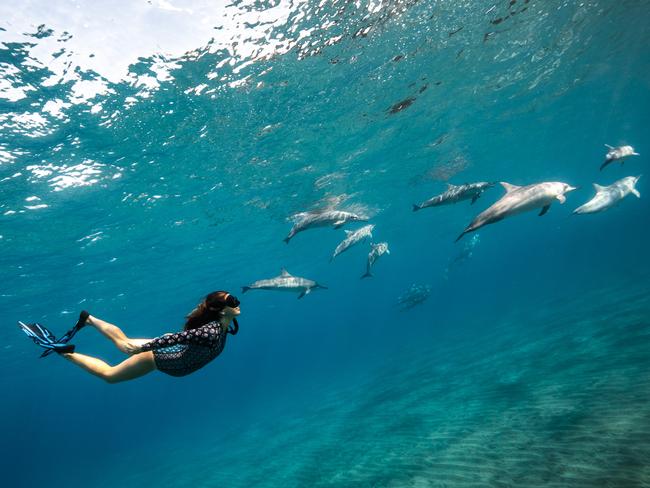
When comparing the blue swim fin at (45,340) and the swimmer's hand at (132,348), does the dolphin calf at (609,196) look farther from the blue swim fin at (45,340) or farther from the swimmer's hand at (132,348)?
the blue swim fin at (45,340)

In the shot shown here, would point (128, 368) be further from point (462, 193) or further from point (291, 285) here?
point (462, 193)

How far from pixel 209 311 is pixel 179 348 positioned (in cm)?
59

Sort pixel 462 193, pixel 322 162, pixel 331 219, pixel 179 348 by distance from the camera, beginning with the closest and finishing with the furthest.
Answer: pixel 179 348
pixel 462 193
pixel 331 219
pixel 322 162

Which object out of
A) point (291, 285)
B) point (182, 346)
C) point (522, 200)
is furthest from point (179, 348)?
point (291, 285)

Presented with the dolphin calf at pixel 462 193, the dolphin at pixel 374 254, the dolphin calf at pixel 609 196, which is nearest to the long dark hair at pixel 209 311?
the dolphin calf at pixel 462 193

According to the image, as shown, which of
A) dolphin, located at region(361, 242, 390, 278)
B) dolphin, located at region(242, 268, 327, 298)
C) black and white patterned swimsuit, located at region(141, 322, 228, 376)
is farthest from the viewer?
dolphin, located at region(361, 242, 390, 278)

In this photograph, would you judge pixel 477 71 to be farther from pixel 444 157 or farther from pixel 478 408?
pixel 478 408

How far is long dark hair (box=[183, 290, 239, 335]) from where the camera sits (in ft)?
15.7

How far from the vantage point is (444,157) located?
2791 cm

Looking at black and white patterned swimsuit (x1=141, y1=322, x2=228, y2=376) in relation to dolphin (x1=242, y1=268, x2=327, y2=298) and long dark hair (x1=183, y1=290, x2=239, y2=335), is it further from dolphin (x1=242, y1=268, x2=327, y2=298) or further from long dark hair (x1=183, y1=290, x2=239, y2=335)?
dolphin (x1=242, y1=268, x2=327, y2=298)

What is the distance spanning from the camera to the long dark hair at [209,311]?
478 centimetres

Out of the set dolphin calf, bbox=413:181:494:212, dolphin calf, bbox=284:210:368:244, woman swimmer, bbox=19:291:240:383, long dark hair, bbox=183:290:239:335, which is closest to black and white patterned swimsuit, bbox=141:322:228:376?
woman swimmer, bbox=19:291:240:383

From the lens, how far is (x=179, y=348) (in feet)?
14.8

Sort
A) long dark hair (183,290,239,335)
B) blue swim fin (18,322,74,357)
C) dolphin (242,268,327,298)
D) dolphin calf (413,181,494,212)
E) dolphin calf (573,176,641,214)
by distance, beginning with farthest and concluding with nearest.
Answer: dolphin (242,268,327,298)
dolphin calf (573,176,641,214)
dolphin calf (413,181,494,212)
blue swim fin (18,322,74,357)
long dark hair (183,290,239,335)
